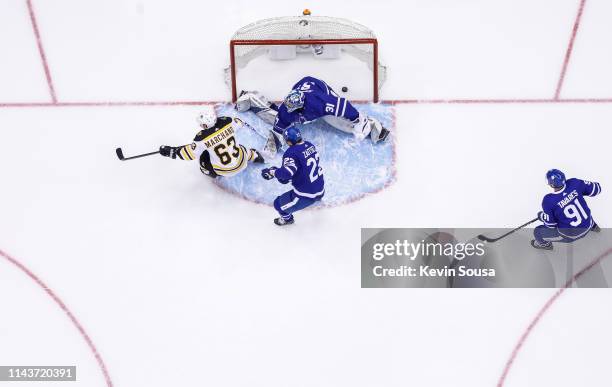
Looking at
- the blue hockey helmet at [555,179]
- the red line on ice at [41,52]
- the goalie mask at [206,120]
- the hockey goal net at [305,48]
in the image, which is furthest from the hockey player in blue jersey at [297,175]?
the red line on ice at [41,52]

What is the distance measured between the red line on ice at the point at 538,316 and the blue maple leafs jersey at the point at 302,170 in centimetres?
193

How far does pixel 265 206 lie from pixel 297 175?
27.9 inches

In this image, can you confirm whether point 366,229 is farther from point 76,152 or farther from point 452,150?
point 76,152

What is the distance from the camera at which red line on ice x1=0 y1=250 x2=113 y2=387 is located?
7492 mm

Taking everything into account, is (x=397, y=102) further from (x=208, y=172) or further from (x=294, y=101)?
(x=208, y=172)

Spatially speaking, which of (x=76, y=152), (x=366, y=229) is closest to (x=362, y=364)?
(x=366, y=229)

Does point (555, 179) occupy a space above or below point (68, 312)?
above

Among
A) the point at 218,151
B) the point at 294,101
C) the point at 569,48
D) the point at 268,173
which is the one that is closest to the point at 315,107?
the point at 294,101

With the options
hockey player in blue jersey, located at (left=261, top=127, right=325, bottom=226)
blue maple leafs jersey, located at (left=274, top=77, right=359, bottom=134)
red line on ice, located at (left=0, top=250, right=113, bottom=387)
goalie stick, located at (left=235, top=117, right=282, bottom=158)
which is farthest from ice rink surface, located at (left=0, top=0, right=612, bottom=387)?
blue maple leafs jersey, located at (left=274, top=77, right=359, bottom=134)

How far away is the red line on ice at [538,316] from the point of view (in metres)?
7.45

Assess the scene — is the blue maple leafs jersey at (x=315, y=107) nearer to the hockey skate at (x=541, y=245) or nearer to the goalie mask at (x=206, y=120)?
the goalie mask at (x=206, y=120)

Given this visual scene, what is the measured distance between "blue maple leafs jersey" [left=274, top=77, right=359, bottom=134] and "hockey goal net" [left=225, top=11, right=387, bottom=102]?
0.41 meters

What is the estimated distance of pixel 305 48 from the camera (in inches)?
351

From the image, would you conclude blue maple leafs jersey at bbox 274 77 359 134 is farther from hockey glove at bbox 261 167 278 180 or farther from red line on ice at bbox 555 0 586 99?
red line on ice at bbox 555 0 586 99
